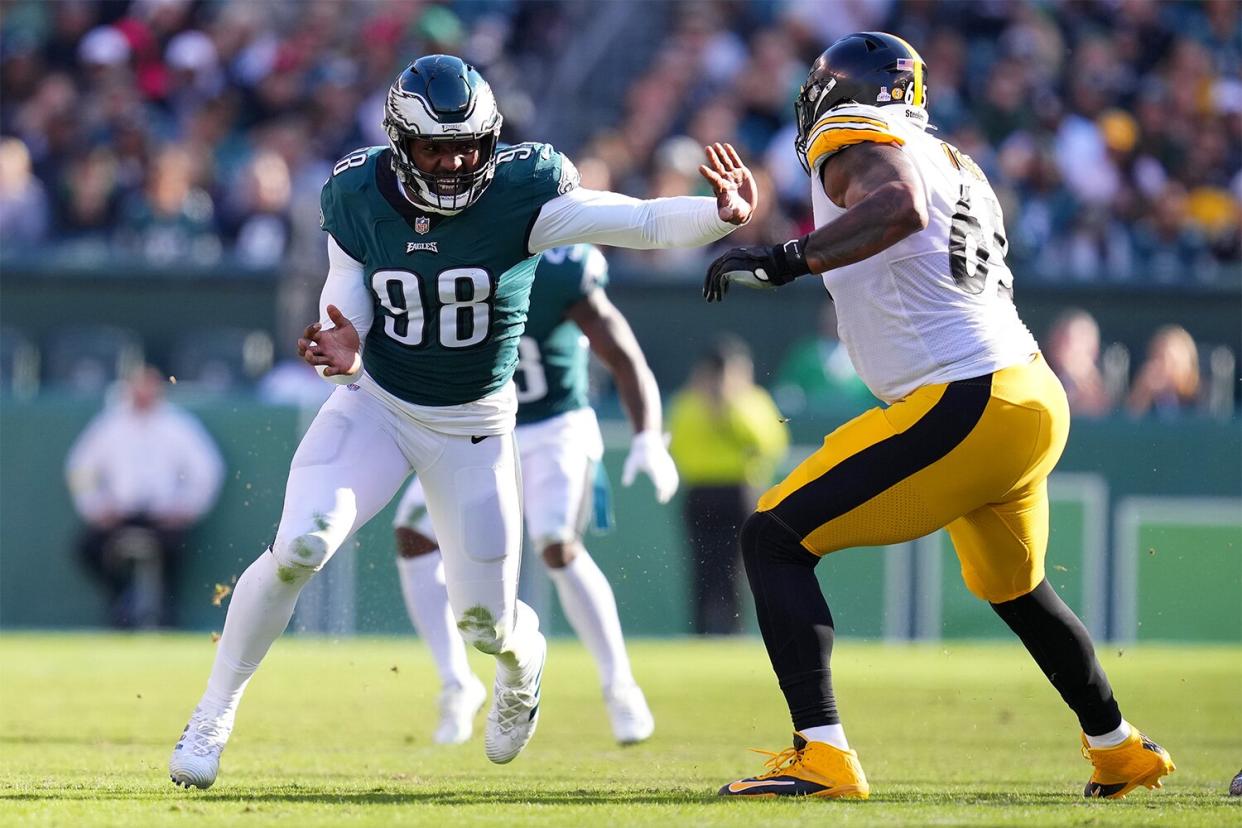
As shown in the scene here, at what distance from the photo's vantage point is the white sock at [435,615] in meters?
7.08

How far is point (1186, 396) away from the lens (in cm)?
1179

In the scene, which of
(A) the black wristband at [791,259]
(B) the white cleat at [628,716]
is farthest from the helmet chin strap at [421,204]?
(B) the white cleat at [628,716]

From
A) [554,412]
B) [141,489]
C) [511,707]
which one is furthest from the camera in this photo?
[141,489]

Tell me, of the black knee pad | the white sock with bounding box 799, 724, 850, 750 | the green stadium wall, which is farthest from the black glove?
the green stadium wall

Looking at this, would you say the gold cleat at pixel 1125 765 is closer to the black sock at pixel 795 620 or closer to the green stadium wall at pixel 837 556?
the black sock at pixel 795 620

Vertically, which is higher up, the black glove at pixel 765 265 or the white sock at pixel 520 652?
the black glove at pixel 765 265

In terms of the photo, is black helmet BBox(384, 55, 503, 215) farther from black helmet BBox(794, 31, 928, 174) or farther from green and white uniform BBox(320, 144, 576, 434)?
black helmet BBox(794, 31, 928, 174)

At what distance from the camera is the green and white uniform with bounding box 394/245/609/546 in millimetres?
7164

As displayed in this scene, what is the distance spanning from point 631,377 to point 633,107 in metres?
7.17

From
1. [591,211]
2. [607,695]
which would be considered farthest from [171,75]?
[591,211]

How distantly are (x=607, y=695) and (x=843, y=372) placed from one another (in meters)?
5.17

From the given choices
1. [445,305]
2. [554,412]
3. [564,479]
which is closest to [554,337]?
[554,412]

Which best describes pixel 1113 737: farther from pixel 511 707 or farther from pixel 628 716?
pixel 628 716

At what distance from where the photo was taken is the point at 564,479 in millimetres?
7203
